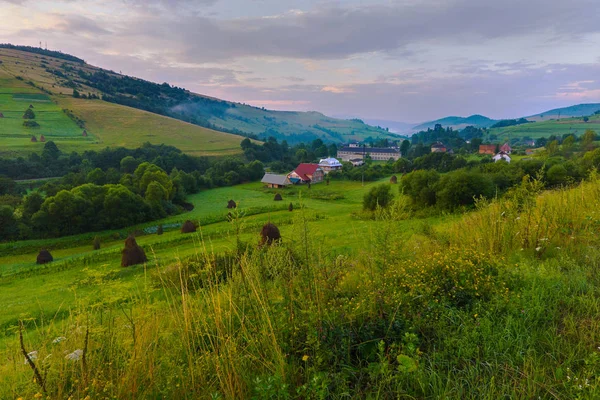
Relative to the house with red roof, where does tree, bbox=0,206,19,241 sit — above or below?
below

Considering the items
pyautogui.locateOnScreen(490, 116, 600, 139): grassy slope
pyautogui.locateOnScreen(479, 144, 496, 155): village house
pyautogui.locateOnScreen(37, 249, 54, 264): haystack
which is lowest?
pyautogui.locateOnScreen(37, 249, 54, 264): haystack

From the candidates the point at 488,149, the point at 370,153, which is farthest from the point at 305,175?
the point at 370,153

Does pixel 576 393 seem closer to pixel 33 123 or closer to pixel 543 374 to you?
pixel 543 374

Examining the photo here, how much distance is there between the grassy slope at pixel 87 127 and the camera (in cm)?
7188

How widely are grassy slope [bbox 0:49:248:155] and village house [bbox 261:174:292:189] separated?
31.7 m

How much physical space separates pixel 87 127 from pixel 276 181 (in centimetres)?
6356

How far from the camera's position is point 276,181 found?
59.2 meters

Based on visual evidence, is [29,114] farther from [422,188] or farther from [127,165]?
[422,188]

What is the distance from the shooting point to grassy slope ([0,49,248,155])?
7188cm

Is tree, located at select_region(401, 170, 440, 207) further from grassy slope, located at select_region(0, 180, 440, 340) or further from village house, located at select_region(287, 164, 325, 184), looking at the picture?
village house, located at select_region(287, 164, 325, 184)

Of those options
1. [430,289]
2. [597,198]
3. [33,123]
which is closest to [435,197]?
[597,198]

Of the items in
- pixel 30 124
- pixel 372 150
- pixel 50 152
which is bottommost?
pixel 50 152

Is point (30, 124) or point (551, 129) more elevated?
A: point (30, 124)

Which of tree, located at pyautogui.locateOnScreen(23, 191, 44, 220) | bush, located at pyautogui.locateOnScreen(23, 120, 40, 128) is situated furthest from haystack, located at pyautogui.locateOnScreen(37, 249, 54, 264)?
bush, located at pyautogui.locateOnScreen(23, 120, 40, 128)
